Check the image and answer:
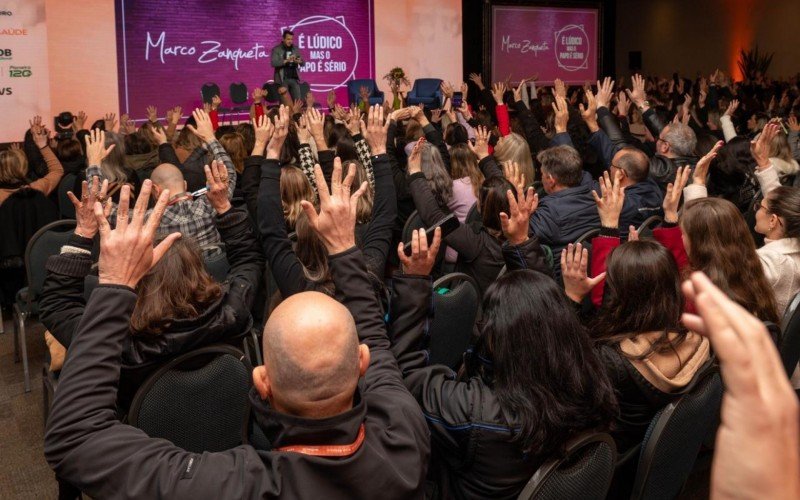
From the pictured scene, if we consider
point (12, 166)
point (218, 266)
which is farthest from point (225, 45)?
point (218, 266)

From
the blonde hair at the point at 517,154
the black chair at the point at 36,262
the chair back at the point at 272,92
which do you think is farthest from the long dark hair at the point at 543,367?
the chair back at the point at 272,92

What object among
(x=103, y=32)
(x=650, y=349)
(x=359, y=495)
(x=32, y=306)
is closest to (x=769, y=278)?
(x=650, y=349)

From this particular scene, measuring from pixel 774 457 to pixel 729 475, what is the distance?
0.05m

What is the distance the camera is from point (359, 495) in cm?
129

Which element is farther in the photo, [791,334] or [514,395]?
[791,334]

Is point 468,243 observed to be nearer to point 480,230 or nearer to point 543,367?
point 480,230

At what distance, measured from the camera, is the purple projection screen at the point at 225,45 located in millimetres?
11289

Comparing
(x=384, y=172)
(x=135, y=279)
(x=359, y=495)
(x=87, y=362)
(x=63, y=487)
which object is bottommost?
(x=63, y=487)

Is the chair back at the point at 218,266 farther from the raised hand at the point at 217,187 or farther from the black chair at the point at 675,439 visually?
the black chair at the point at 675,439

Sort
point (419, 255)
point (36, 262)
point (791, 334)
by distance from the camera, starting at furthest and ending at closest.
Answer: point (36, 262), point (791, 334), point (419, 255)

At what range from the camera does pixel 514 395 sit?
166 cm

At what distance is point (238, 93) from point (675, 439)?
1101cm

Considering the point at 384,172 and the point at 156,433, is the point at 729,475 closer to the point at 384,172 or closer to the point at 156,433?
the point at 156,433

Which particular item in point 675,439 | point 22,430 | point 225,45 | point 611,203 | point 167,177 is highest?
point 225,45
